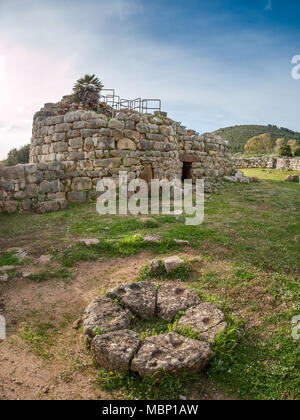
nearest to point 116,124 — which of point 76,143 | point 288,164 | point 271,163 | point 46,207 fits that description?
point 76,143

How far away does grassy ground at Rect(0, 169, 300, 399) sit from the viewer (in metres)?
3.21

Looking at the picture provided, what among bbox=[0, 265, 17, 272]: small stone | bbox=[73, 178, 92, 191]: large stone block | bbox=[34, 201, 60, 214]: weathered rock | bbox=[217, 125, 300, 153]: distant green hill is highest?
bbox=[217, 125, 300, 153]: distant green hill

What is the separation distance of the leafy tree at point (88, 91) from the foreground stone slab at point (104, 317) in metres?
13.5

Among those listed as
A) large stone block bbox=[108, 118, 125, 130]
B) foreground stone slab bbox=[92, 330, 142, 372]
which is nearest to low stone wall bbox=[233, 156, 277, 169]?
large stone block bbox=[108, 118, 125, 130]

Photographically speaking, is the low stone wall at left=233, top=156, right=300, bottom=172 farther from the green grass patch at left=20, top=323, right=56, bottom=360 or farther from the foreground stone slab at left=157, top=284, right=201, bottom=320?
the green grass patch at left=20, top=323, right=56, bottom=360

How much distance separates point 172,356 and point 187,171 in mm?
13146

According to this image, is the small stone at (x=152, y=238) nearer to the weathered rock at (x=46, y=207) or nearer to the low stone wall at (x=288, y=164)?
the weathered rock at (x=46, y=207)

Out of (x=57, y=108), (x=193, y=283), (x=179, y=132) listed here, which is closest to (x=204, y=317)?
(x=193, y=283)

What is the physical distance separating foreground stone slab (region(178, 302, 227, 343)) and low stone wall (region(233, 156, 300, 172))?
20.4m

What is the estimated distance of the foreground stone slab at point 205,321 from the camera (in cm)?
372

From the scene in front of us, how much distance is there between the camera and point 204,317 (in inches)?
158

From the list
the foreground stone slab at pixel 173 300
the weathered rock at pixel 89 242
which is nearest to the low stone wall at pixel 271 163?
the weathered rock at pixel 89 242

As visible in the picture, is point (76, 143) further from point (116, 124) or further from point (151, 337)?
point (151, 337)
